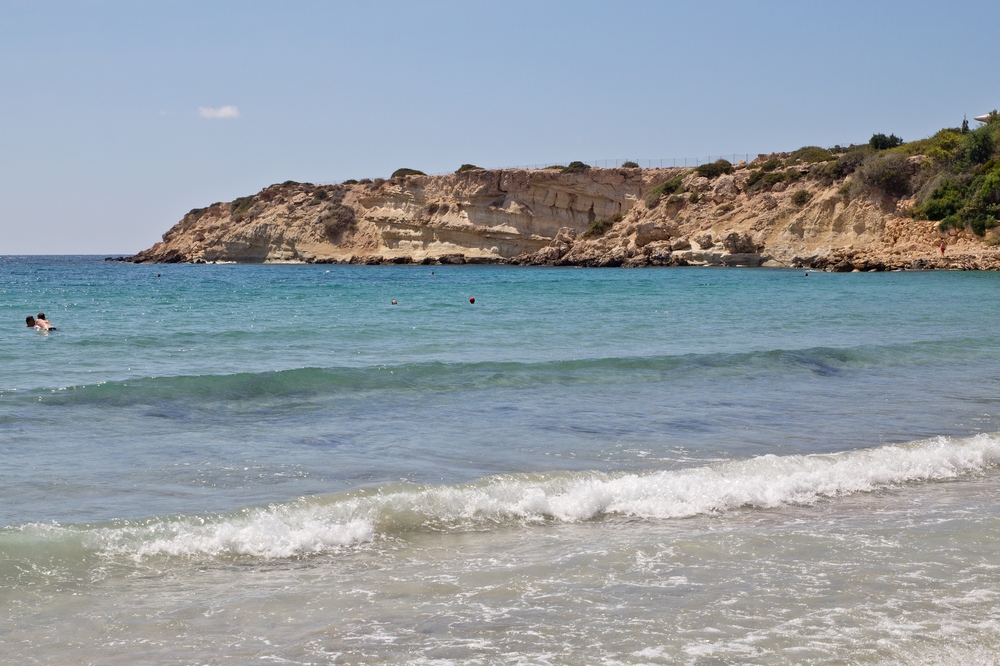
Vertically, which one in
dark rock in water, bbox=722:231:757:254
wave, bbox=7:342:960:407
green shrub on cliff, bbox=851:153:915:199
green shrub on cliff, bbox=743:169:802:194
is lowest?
wave, bbox=7:342:960:407

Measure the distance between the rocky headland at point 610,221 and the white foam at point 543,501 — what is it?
39.8 metres

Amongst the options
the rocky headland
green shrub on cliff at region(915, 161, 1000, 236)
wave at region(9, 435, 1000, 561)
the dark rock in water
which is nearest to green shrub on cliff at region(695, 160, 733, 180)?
the rocky headland

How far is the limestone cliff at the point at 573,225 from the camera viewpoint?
160 ft

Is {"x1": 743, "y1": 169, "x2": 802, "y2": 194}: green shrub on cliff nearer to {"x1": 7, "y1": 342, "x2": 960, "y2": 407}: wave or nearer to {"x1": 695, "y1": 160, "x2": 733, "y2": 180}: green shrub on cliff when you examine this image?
{"x1": 695, "y1": 160, "x2": 733, "y2": 180}: green shrub on cliff

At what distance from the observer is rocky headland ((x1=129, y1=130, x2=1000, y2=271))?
48.3m

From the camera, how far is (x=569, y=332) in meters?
18.6

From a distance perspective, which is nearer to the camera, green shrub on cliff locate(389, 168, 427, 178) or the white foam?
the white foam

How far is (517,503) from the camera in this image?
6.20 meters

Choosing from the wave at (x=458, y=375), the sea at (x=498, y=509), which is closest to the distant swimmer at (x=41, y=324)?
the sea at (x=498, y=509)

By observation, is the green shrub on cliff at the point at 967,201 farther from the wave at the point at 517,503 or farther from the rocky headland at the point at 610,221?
the wave at the point at 517,503

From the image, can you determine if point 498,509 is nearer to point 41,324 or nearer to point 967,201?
point 41,324

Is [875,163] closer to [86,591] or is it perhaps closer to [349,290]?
[349,290]

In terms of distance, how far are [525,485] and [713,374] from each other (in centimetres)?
698

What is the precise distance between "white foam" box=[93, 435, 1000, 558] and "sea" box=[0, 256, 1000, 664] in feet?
0.08
